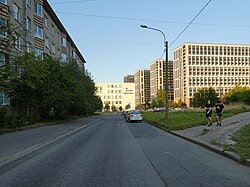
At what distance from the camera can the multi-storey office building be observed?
491 feet

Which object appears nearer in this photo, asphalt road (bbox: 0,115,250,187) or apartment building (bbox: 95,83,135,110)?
asphalt road (bbox: 0,115,250,187)

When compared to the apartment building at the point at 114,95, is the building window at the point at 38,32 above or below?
above

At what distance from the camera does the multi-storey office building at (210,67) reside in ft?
491

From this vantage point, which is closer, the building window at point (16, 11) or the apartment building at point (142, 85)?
the building window at point (16, 11)

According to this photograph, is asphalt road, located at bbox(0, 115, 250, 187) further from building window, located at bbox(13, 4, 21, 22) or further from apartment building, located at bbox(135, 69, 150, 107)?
apartment building, located at bbox(135, 69, 150, 107)

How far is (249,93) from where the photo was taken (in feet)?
299

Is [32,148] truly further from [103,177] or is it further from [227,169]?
[227,169]

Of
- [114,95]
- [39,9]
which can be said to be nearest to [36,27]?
[39,9]

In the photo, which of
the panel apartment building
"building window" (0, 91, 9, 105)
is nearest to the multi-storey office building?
the panel apartment building

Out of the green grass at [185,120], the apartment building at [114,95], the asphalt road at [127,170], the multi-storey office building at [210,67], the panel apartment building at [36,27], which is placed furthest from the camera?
the multi-storey office building at [210,67]

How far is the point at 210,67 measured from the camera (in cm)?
15200

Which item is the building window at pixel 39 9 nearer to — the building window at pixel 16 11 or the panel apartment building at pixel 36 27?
the panel apartment building at pixel 36 27

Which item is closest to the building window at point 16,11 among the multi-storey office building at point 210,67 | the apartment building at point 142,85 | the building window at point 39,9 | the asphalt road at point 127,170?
the building window at point 39,9

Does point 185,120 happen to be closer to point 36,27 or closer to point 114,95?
point 36,27
